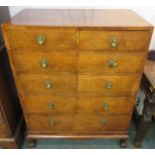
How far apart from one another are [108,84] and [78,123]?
0.43 m

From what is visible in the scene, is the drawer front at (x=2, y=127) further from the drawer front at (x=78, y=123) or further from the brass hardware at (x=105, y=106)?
the brass hardware at (x=105, y=106)

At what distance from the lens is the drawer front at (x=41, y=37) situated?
0.89 meters

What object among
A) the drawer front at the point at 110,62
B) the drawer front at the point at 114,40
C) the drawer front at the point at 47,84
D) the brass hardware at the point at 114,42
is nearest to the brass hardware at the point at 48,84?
the drawer front at the point at 47,84

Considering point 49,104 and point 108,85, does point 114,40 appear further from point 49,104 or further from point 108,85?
point 49,104

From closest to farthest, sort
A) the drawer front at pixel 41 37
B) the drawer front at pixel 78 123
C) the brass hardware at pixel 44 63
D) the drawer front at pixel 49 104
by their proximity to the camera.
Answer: the drawer front at pixel 41 37, the brass hardware at pixel 44 63, the drawer front at pixel 49 104, the drawer front at pixel 78 123

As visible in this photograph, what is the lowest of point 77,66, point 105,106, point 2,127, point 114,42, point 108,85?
point 2,127

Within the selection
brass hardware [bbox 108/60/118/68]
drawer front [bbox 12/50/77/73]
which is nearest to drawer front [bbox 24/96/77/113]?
drawer front [bbox 12/50/77/73]

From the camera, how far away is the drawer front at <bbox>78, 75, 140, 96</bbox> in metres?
1.07

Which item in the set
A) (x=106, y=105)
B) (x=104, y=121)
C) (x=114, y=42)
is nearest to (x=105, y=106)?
(x=106, y=105)

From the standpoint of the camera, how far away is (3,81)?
121 cm

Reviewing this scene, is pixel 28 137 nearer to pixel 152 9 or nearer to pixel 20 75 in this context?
pixel 20 75

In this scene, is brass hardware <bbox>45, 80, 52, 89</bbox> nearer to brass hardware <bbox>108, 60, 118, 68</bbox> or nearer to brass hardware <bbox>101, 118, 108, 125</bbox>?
brass hardware <bbox>108, 60, 118, 68</bbox>

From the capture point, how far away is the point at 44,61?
994 mm

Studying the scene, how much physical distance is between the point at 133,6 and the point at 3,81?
1141mm
